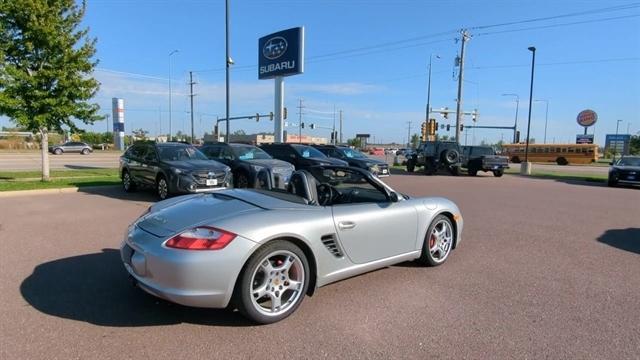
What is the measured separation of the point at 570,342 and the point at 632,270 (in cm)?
285

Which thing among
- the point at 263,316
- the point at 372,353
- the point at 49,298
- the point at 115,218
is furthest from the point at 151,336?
the point at 115,218

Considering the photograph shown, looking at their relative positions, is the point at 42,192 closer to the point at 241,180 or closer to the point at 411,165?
the point at 241,180

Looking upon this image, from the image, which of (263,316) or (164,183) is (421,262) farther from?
(164,183)

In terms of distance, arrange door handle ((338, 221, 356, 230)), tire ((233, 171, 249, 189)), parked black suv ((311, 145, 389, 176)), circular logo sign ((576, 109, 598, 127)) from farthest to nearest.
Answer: circular logo sign ((576, 109, 598, 127))
parked black suv ((311, 145, 389, 176))
tire ((233, 171, 249, 189))
door handle ((338, 221, 356, 230))

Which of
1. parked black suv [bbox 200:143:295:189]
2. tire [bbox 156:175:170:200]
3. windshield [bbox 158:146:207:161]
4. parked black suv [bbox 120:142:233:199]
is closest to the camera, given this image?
parked black suv [bbox 120:142:233:199]

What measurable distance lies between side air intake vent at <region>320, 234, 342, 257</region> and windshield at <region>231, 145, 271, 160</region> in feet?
32.8

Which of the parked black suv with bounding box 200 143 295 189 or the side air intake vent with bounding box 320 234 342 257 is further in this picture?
the parked black suv with bounding box 200 143 295 189

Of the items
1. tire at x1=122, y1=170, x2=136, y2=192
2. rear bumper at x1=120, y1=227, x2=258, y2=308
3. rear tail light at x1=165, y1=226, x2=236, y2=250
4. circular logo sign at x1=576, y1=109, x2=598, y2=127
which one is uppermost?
circular logo sign at x1=576, y1=109, x2=598, y2=127

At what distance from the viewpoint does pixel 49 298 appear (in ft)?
13.5

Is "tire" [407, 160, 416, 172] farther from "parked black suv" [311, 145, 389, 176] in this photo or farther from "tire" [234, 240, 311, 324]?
"tire" [234, 240, 311, 324]

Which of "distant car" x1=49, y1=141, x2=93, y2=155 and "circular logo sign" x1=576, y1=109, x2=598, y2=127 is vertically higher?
"circular logo sign" x1=576, y1=109, x2=598, y2=127

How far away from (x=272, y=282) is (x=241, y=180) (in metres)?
9.57

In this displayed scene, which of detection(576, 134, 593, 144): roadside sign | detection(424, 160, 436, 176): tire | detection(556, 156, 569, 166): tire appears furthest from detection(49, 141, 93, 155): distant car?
detection(576, 134, 593, 144): roadside sign

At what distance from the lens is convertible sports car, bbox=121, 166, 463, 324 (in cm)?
338
